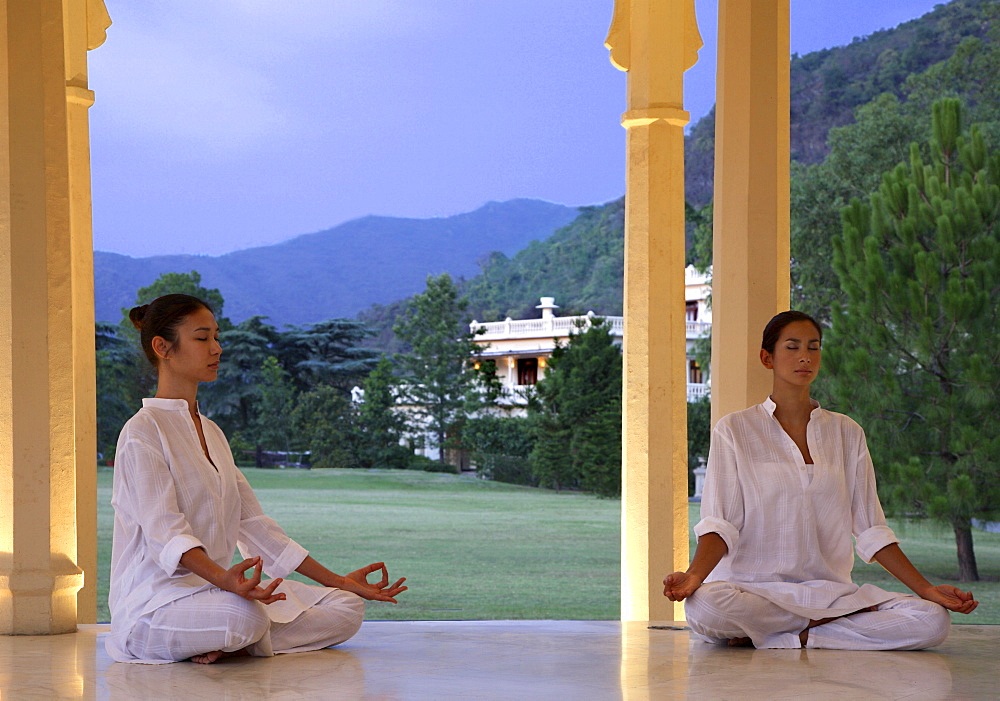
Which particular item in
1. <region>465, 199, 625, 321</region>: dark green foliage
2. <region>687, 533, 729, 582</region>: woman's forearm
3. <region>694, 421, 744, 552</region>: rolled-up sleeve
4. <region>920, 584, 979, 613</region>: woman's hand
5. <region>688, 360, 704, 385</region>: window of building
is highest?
<region>465, 199, 625, 321</region>: dark green foliage

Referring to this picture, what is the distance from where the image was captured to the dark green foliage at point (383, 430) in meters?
39.8

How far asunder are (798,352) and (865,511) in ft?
2.43

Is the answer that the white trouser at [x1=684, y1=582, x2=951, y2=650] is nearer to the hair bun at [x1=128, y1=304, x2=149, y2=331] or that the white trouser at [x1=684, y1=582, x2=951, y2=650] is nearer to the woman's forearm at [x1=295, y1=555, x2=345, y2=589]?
the woman's forearm at [x1=295, y1=555, x2=345, y2=589]

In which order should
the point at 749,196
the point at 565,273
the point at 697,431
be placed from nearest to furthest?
the point at 749,196, the point at 697,431, the point at 565,273

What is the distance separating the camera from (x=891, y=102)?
29.3m

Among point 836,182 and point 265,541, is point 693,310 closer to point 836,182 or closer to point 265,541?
point 836,182

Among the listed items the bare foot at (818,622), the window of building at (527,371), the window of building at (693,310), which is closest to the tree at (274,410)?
the window of building at (527,371)

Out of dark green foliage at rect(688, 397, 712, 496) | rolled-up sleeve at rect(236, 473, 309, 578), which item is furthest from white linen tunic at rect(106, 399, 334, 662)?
dark green foliage at rect(688, 397, 712, 496)

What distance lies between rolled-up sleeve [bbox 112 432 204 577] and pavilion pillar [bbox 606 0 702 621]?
3397 millimetres

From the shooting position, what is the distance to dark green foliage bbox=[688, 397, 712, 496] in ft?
107

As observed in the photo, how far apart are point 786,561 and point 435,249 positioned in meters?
53.7

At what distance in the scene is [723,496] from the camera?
5.33 m

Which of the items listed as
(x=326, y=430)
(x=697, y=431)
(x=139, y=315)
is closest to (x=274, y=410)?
(x=326, y=430)

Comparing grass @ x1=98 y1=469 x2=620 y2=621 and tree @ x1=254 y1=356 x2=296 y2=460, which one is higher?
tree @ x1=254 y1=356 x2=296 y2=460
